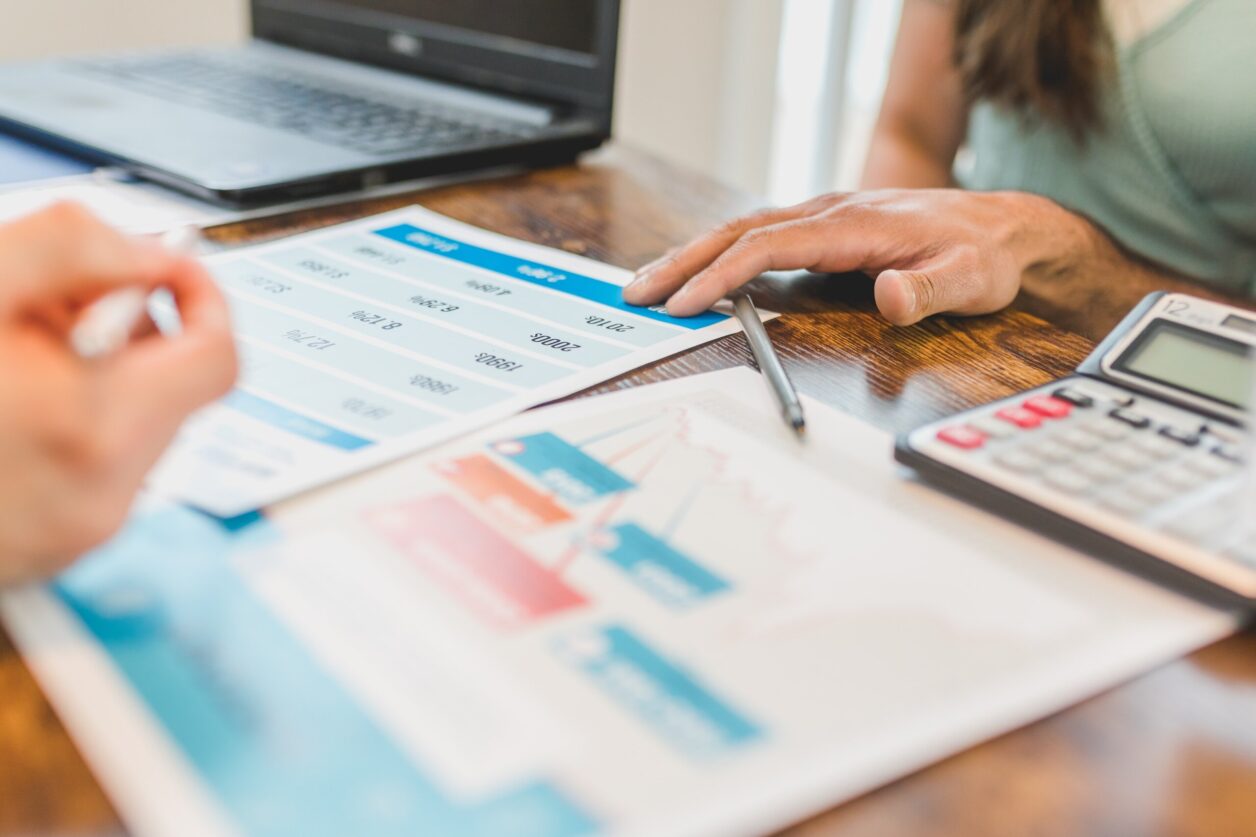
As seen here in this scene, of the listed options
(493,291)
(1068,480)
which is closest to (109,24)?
(493,291)

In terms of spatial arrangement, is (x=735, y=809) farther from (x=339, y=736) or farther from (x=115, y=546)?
(x=115, y=546)

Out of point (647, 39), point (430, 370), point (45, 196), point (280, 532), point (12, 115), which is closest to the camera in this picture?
point (280, 532)

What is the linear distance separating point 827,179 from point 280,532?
1647 mm

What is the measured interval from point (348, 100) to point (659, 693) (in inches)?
30.1

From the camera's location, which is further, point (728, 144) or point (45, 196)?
point (728, 144)

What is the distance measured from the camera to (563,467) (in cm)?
41

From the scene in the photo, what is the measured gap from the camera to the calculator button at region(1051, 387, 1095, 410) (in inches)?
17.7

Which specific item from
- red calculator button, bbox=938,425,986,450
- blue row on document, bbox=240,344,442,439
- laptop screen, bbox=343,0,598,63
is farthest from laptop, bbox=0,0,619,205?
red calculator button, bbox=938,425,986,450

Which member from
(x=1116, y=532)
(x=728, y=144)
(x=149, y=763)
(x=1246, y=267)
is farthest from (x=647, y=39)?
(x=149, y=763)

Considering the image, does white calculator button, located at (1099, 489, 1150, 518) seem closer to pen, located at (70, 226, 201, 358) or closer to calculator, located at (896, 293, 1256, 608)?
calculator, located at (896, 293, 1256, 608)

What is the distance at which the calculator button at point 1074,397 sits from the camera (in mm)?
450

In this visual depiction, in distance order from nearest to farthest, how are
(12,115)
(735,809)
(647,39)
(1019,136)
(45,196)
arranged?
(735,809) < (45,196) < (12,115) < (1019,136) < (647,39)

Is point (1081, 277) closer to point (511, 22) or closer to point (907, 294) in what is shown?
point (907, 294)

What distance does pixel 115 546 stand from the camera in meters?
0.35
